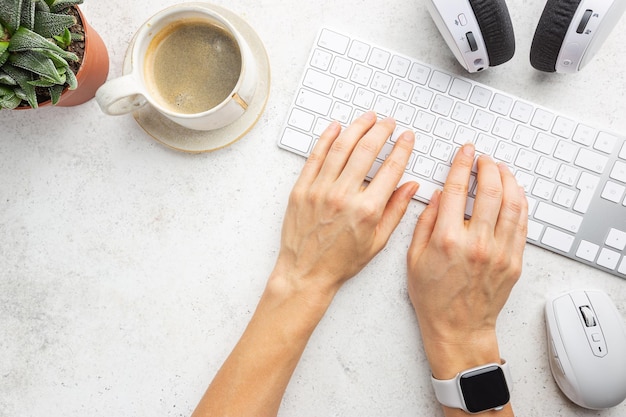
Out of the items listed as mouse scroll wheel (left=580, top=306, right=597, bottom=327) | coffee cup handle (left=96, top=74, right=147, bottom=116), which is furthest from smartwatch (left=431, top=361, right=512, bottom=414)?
coffee cup handle (left=96, top=74, right=147, bottom=116)

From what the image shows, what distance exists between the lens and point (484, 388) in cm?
71

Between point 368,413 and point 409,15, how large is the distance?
63 cm

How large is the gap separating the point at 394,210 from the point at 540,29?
1.05 ft

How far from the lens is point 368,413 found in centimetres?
77

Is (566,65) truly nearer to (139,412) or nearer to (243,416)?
(243,416)

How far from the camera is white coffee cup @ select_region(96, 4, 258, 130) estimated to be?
66 centimetres

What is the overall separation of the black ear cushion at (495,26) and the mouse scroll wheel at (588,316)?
15.5 inches

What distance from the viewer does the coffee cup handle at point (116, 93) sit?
0.61m

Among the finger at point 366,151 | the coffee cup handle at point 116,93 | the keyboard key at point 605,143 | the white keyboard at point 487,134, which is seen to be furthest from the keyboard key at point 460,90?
the coffee cup handle at point 116,93

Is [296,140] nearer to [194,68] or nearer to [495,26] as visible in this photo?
[194,68]

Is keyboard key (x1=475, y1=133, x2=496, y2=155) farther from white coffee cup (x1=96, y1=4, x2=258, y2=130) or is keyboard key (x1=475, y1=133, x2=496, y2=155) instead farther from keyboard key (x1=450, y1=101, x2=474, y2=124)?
white coffee cup (x1=96, y1=4, x2=258, y2=130)

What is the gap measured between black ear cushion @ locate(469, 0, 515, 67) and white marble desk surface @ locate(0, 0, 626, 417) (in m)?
0.08

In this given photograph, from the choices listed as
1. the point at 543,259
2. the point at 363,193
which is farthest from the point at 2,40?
the point at 543,259

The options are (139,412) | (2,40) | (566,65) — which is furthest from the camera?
(139,412)
